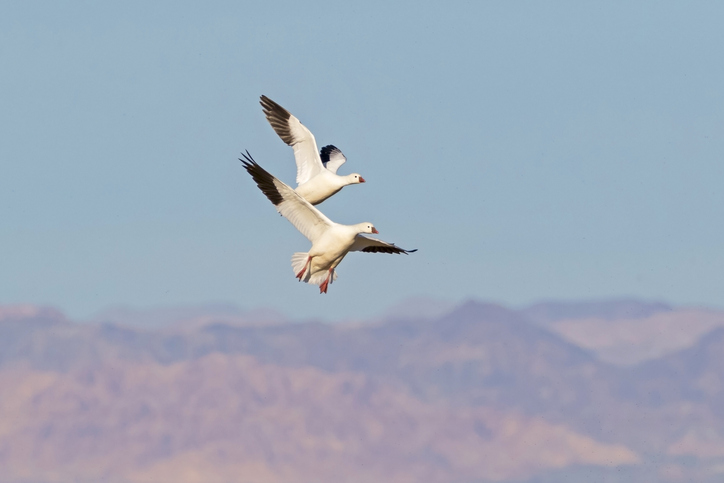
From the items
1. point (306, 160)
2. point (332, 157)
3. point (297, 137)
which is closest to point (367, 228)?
point (306, 160)

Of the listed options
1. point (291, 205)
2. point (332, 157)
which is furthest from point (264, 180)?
point (332, 157)

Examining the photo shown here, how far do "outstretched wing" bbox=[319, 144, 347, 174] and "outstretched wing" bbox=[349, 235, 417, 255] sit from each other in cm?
512

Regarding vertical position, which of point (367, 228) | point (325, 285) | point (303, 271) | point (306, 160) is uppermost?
point (306, 160)

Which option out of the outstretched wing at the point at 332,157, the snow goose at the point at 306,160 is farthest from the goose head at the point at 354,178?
the outstretched wing at the point at 332,157

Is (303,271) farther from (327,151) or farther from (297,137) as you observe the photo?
(327,151)

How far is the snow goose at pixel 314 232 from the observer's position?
29.2 m

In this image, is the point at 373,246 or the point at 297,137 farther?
the point at 297,137

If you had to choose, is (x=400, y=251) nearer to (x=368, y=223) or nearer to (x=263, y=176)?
(x=368, y=223)

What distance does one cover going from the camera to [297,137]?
3506 centimetres

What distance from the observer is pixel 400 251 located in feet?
105

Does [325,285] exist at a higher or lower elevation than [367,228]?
lower

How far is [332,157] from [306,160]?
10.6 feet

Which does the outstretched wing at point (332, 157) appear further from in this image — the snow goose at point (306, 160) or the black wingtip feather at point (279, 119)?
the black wingtip feather at point (279, 119)

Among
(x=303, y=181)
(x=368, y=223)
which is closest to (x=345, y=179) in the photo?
(x=303, y=181)
